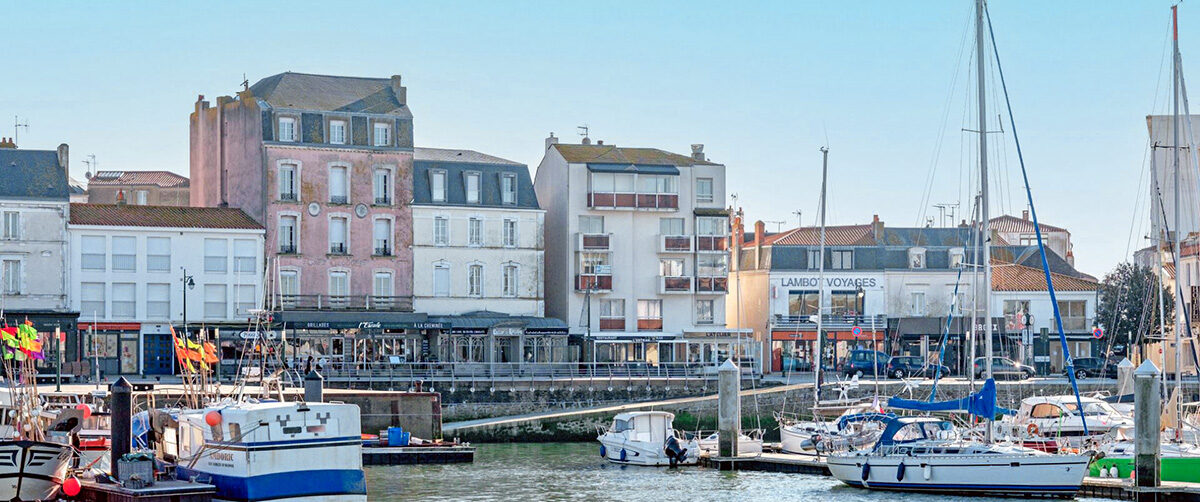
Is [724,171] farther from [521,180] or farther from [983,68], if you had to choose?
[983,68]

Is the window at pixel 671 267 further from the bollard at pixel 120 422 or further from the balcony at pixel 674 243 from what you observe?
the bollard at pixel 120 422

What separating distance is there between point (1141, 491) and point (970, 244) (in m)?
47.2

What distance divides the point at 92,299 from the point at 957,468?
41470 mm

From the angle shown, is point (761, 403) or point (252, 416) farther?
point (761, 403)

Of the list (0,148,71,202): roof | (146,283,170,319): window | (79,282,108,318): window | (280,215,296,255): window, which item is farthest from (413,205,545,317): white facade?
(0,148,71,202): roof

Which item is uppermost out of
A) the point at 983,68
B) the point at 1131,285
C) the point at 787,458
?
the point at 983,68

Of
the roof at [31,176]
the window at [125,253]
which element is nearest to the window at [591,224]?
the window at [125,253]

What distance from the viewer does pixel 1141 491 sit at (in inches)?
1533

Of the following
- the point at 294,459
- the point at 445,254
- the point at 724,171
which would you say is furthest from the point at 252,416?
the point at 724,171

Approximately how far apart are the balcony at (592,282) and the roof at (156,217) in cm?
1471

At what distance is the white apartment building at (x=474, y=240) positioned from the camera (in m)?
77.6

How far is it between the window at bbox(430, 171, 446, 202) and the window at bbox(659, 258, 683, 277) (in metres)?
11.1

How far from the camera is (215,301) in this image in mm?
72750

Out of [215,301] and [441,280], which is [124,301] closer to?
[215,301]
